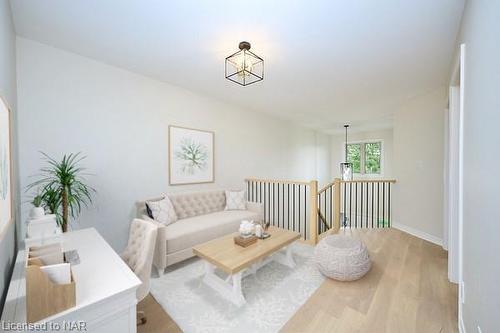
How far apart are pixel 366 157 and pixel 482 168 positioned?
6.99 m

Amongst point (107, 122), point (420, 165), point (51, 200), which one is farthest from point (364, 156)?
point (51, 200)

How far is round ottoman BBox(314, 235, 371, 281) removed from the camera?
7.30 feet

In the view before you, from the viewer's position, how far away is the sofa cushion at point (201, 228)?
254 centimetres

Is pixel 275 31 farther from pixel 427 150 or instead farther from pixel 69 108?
pixel 427 150

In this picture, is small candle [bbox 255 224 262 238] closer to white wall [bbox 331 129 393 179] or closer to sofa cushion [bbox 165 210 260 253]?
sofa cushion [bbox 165 210 260 253]

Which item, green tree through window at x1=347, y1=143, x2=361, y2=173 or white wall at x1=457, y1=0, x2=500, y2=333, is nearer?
white wall at x1=457, y1=0, x2=500, y2=333

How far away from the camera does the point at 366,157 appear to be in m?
7.43

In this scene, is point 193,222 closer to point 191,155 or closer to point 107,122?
point 191,155

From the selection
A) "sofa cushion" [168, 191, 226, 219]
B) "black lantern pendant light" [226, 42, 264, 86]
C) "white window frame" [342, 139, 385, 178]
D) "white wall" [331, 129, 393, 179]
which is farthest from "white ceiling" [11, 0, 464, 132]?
"white window frame" [342, 139, 385, 178]

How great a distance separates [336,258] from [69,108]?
11.7ft

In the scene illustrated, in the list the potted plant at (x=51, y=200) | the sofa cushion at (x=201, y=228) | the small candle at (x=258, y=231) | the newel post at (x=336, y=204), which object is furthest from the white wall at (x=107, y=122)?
the newel post at (x=336, y=204)

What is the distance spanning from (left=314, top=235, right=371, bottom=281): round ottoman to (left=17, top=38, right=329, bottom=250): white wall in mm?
2406

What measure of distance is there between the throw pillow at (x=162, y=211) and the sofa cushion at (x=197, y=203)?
0.70 ft

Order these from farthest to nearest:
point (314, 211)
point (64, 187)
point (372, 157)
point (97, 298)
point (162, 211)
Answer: point (372, 157), point (314, 211), point (162, 211), point (64, 187), point (97, 298)
